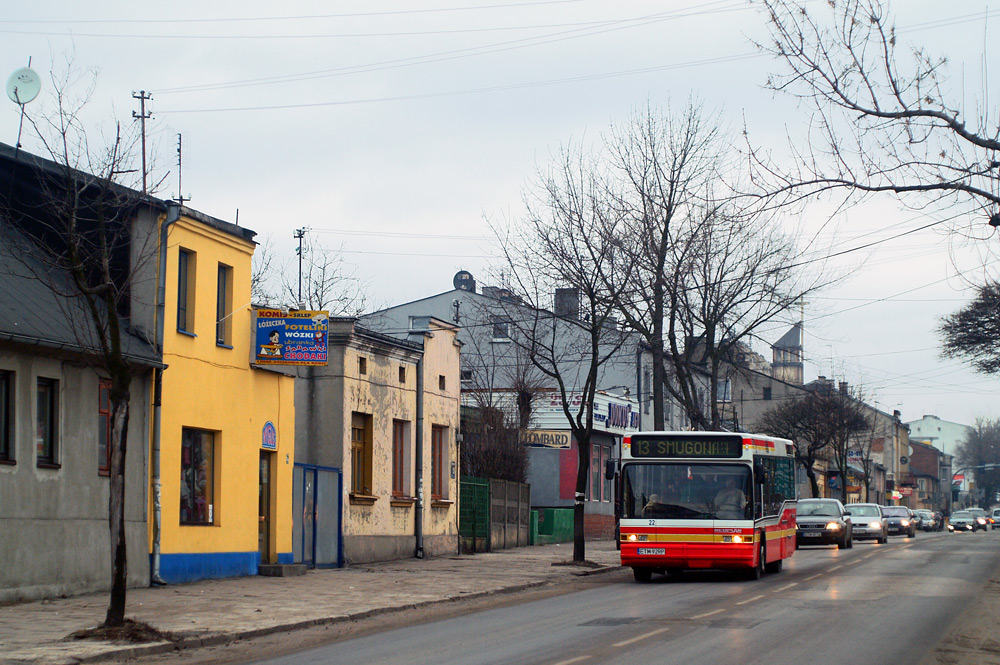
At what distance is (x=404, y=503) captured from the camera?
28906 mm

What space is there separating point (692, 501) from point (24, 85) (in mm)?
13522

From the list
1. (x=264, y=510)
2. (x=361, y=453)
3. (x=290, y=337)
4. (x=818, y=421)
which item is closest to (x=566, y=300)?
(x=361, y=453)

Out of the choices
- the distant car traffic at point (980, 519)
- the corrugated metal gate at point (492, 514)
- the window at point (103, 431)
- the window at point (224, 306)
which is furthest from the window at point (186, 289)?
the distant car traffic at point (980, 519)

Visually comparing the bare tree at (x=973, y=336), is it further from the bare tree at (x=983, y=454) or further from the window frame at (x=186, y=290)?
the bare tree at (x=983, y=454)

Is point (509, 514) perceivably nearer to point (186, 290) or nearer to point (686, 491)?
point (686, 491)

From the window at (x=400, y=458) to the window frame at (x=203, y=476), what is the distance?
763 centimetres

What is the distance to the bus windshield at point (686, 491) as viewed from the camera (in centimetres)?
2181

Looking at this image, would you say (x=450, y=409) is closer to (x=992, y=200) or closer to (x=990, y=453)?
(x=992, y=200)

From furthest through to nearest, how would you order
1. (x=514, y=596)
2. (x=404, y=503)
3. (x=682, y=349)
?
1. (x=682, y=349)
2. (x=404, y=503)
3. (x=514, y=596)

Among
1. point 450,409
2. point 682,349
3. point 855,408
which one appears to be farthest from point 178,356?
point 855,408

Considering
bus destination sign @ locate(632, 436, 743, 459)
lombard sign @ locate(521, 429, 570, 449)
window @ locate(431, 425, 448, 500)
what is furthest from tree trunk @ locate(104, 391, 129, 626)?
lombard sign @ locate(521, 429, 570, 449)

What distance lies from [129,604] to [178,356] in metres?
5.34

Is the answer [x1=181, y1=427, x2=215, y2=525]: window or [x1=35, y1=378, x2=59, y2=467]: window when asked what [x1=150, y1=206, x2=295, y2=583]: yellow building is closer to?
[x1=181, y1=427, x2=215, y2=525]: window

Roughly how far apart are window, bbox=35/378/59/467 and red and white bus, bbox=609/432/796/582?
1018 centimetres
